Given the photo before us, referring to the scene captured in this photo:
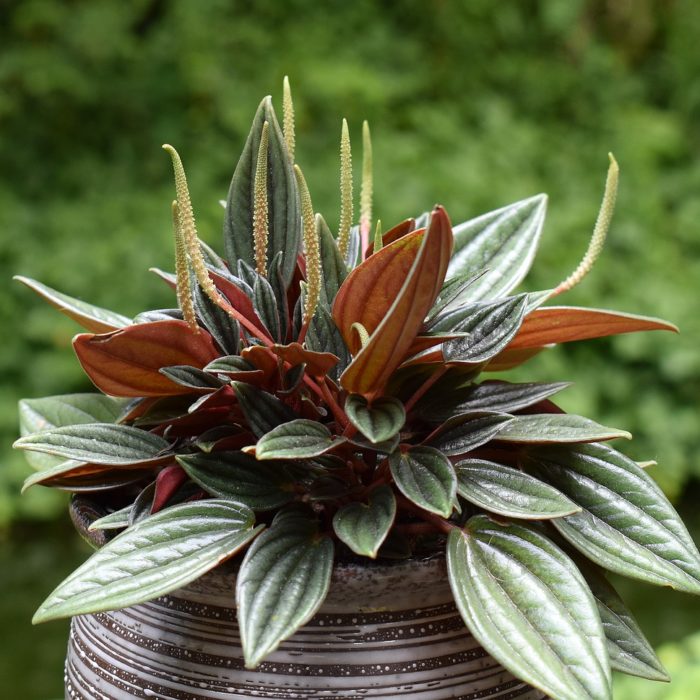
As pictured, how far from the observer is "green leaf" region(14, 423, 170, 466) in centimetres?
68

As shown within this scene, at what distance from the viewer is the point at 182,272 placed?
2.16ft

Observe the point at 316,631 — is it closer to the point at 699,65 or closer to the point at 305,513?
the point at 305,513

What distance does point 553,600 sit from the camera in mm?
606

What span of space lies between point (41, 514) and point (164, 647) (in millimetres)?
2515

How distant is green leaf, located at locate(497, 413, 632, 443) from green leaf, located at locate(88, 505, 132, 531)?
28 cm

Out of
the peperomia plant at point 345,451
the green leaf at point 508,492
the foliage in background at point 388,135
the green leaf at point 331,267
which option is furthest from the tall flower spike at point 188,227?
the foliage in background at point 388,135

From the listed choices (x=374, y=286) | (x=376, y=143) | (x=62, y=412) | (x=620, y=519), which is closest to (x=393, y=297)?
(x=374, y=286)

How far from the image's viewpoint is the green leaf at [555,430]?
0.67 m

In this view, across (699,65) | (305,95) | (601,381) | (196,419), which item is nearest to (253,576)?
(196,419)

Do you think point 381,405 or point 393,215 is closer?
point 381,405

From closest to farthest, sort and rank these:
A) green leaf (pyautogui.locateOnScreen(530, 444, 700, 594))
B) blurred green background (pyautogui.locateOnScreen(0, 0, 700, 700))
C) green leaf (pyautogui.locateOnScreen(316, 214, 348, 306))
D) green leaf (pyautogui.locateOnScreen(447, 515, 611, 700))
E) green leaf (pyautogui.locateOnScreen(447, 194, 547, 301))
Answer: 1. green leaf (pyautogui.locateOnScreen(447, 515, 611, 700))
2. green leaf (pyautogui.locateOnScreen(530, 444, 700, 594))
3. green leaf (pyautogui.locateOnScreen(316, 214, 348, 306))
4. green leaf (pyautogui.locateOnScreen(447, 194, 547, 301))
5. blurred green background (pyautogui.locateOnScreen(0, 0, 700, 700))

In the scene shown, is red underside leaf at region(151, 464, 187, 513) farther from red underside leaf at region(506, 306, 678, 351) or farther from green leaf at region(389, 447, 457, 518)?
red underside leaf at region(506, 306, 678, 351)

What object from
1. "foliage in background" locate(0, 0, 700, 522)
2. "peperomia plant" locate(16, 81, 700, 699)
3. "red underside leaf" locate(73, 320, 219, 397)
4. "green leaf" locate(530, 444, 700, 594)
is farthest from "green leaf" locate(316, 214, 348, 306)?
"foliage in background" locate(0, 0, 700, 522)

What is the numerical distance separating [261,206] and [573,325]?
266 mm
